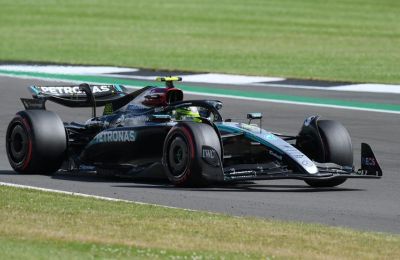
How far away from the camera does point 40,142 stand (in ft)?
49.1

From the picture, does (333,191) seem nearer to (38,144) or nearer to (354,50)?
(38,144)

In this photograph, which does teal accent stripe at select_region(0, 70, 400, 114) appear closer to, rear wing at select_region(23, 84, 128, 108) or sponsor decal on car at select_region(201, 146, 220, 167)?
rear wing at select_region(23, 84, 128, 108)

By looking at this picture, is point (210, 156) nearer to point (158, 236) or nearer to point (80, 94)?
point (158, 236)

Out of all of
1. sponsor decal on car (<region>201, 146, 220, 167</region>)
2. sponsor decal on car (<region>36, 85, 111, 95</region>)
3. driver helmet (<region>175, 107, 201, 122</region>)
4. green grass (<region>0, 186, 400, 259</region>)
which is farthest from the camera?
sponsor decal on car (<region>36, 85, 111, 95</region>)

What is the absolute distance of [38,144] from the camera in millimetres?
14953

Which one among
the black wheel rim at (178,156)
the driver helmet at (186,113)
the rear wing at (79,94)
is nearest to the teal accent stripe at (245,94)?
the rear wing at (79,94)

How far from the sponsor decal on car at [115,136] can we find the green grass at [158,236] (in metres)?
2.53

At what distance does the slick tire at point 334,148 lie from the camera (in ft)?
47.4

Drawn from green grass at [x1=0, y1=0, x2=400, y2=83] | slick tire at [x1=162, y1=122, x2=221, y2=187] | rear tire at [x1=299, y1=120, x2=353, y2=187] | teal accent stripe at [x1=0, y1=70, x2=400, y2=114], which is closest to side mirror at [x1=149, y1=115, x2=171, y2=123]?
slick tire at [x1=162, y1=122, x2=221, y2=187]

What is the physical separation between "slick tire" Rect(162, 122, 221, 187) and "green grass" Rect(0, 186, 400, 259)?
146cm

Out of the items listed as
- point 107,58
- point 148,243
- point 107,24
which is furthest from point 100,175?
point 107,24

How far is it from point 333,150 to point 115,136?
261 cm

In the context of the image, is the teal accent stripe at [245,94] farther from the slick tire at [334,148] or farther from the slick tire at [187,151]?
the slick tire at [187,151]

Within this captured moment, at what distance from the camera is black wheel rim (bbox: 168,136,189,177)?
13812mm
